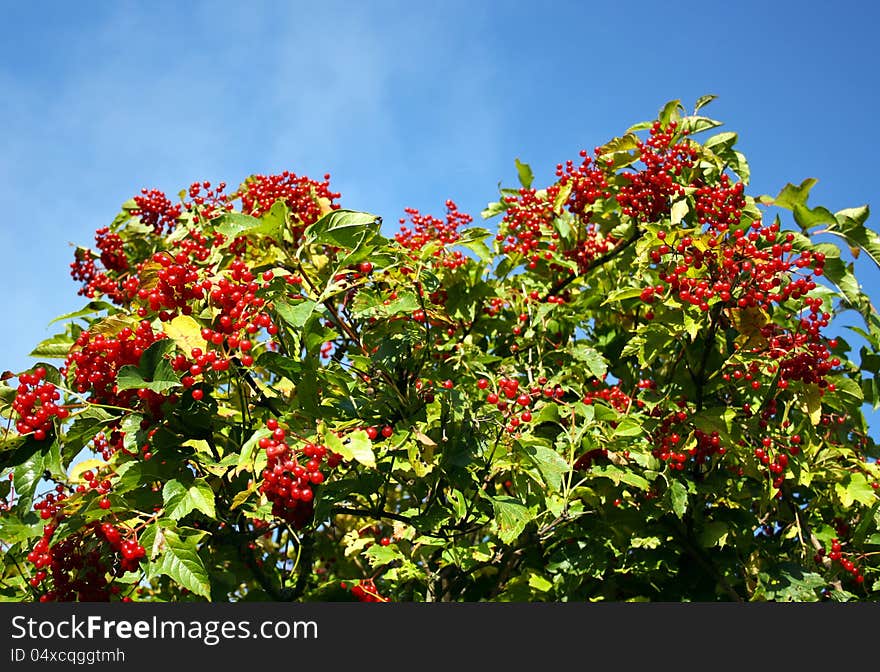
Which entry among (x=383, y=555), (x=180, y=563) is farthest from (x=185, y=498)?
(x=383, y=555)

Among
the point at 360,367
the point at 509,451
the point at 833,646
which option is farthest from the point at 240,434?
the point at 833,646

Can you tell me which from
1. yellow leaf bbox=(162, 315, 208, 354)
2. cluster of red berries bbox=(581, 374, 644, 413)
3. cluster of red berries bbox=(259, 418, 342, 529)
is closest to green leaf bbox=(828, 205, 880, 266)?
cluster of red berries bbox=(581, 374, 644, 413)

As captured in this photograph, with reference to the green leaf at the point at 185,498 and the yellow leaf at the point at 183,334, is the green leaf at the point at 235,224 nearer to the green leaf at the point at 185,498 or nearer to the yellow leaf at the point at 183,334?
the yellow leaf at the point at 183,334

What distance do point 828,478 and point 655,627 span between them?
1903 millimetres

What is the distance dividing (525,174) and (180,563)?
380 centimetres

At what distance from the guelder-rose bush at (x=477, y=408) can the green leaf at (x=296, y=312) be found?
2cm

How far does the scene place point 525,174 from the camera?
573 cm

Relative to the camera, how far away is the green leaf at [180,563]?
2.88m

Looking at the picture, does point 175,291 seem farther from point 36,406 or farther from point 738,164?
point 738,164

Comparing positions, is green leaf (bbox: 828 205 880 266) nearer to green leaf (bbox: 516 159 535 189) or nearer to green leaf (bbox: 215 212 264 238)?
green leaf (bbox: 516 159 535 189)

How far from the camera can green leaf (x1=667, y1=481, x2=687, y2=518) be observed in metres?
3.98

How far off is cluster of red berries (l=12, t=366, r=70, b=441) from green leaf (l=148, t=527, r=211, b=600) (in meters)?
0.69

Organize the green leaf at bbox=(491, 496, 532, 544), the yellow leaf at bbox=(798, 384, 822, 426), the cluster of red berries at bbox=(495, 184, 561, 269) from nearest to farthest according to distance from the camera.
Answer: the green leaf at bbox=(491, 496, 532, 544) → the yellow leaf at bbox=(798, 384, 822, 426) → the cluster of red berries at bbox=(495, 184, 561, 269)

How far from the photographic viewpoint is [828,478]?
4465 mm
